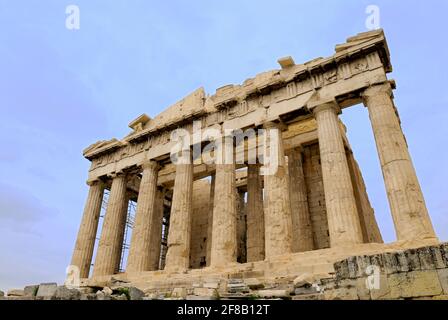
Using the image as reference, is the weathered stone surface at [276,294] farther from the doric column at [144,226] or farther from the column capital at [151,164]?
the column capital at [151,164]

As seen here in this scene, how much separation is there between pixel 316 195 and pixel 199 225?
8.38m

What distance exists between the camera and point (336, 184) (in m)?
12.2

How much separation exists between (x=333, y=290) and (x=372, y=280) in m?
0.76

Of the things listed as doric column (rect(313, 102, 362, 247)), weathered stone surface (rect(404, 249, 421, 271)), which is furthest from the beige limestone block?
weathered stone surface (rect(404, 249, 421, 271))

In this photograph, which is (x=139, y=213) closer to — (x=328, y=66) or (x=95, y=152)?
(x=95, y=152)

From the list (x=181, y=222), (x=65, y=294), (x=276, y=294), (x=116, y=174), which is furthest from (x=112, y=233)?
(x=276, y=294)

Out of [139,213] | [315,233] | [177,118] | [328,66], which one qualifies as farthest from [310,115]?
[139,213]

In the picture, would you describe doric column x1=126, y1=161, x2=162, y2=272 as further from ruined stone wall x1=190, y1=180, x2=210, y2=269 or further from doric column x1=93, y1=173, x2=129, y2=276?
ruined stone wall x1=190, y1=180, x2=210, y2=269

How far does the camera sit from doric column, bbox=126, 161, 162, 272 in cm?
1595

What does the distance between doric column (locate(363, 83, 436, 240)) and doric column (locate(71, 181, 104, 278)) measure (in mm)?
15570

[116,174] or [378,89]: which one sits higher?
[116,174]

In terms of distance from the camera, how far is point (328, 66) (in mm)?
14523

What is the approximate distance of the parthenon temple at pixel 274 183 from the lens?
11.4 m

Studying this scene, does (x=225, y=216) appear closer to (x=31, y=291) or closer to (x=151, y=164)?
(x=151, y=164)
